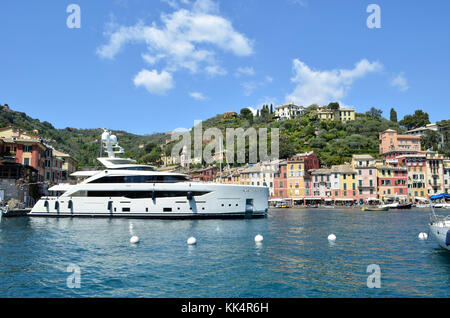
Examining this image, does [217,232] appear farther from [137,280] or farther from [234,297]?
[234,297]

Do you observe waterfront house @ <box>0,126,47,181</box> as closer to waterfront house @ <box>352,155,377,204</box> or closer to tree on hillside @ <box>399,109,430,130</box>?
waterfront house @ <box>352,155,377,204</box>

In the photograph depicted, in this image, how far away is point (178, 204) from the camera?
107 ft

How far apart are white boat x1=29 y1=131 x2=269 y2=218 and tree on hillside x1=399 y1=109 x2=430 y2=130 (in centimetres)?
10107

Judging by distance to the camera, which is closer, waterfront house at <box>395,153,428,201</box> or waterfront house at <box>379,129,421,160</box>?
waterfront house at <box>395,153,428,201</box>

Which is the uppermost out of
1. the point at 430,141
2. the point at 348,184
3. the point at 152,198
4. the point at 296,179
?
the point at 430,141

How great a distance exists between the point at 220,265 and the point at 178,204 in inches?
757

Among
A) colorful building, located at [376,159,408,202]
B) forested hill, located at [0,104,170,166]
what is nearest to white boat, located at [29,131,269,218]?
colorful building, located at [376,159,408,202]

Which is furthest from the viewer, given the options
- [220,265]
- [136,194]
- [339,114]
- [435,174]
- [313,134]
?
[339,114]

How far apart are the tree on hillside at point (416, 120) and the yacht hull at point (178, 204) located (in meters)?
102

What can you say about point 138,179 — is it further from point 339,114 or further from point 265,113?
point 265,113

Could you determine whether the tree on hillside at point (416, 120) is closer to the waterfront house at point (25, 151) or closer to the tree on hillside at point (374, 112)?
the tree on hillside at point (374, 112)

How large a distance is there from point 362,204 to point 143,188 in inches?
2024

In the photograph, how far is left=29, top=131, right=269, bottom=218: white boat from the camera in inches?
1276

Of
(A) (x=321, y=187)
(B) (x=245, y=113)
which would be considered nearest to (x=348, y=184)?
(A) (x=321, y=187)
